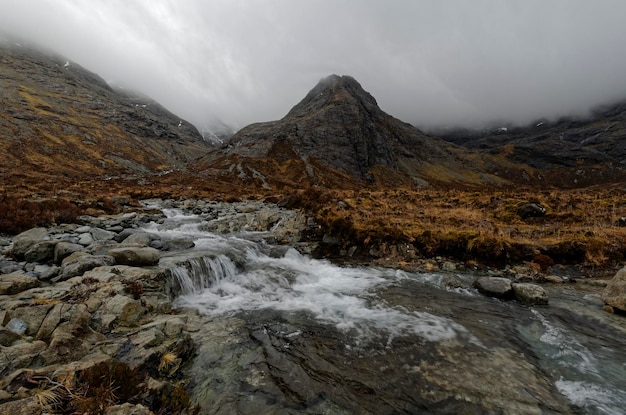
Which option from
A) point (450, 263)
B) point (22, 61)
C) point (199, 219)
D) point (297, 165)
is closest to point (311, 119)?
point (297, 165)

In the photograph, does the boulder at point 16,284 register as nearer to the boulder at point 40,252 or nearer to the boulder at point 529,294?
the boulder at point 40,252

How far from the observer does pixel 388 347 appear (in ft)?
27.9

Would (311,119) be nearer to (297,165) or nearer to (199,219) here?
(297,165)

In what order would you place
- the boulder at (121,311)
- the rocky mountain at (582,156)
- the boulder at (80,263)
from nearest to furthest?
the boulder at (121,311), the boulder at (80,263), the rocky mountain at (582,156)

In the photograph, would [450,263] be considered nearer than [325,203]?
Yes

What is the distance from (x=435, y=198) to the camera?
3481 centimetres

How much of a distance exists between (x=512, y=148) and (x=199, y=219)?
18275 centimetres

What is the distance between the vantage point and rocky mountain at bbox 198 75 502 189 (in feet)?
303

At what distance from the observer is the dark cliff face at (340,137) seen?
105562 mm

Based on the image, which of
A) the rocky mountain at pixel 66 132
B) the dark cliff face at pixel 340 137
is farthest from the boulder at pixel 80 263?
the dark cliff face at pixel 340 137

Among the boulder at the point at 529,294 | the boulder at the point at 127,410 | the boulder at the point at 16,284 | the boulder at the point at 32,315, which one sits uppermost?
the boulder at the point at 529,294

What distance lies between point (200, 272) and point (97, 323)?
17.2 feet

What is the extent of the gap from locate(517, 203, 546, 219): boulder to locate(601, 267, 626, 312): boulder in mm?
13224

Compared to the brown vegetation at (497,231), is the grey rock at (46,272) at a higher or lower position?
lower
